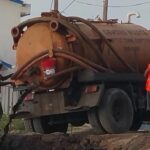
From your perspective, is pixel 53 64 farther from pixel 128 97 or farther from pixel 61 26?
pixel 128 97

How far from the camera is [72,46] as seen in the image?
11.9 meters

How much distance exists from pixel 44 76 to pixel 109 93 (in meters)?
1.29

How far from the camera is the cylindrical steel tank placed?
11.9 metres

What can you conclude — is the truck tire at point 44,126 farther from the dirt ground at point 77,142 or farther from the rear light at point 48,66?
the rear light at point 48,66

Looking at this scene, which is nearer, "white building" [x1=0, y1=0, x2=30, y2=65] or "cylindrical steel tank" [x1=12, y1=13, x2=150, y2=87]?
"cylindrical steel tank" [x1=12, y1=13, x2=150, y2=87]

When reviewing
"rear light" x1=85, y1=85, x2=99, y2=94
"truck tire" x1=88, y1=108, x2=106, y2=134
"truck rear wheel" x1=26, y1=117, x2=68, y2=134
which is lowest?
"truck rear wheel" x1=26, y1=117, x2=68, y2=134

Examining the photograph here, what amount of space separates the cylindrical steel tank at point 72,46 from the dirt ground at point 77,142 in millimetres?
1109

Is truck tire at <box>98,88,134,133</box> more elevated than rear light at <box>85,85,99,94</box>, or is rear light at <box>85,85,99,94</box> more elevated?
rear light at <box>85,85,99,94</box>

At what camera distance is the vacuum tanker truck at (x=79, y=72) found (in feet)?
39.1

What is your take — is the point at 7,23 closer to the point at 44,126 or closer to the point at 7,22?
the point at 7,22

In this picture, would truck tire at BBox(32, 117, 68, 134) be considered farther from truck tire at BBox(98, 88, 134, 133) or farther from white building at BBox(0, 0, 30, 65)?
white building at BBox(0, 0, 30, 65)

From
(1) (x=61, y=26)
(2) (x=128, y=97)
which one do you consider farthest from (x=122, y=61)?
(1) (x=61, y=26)

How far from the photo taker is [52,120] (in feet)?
43.1

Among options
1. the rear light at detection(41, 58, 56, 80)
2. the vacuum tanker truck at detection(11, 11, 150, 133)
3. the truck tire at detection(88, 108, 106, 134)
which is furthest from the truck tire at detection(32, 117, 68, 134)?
the rear light at detection(41, 58, 56, 80)
